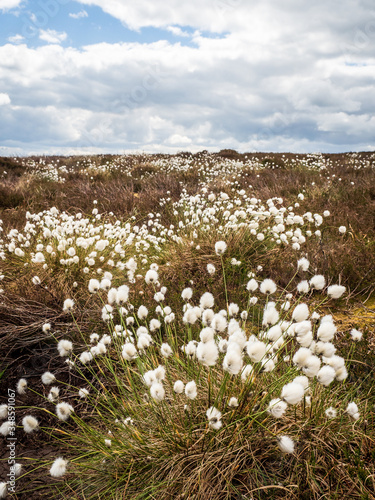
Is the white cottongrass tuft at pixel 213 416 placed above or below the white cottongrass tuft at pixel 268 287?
below

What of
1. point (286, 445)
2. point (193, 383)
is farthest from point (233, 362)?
point (286, 445)

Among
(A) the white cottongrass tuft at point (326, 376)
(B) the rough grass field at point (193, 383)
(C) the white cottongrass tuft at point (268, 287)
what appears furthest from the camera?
(C) the white cottongrass tuft at point (268, 287)

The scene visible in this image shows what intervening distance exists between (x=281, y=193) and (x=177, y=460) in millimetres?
8399

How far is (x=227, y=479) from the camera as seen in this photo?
1590 mm

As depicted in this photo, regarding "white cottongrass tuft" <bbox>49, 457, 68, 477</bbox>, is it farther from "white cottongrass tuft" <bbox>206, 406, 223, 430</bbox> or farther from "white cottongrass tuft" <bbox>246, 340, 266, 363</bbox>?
"white cottongrass tuft" <bbox>246, 340, 266, 363</bbox>

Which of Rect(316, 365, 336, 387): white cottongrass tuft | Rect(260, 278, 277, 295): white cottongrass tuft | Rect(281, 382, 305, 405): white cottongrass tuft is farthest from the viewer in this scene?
Rect(260, 278, 277, 295): white cottongrass tuft

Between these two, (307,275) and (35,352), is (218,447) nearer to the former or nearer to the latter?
(35,352)

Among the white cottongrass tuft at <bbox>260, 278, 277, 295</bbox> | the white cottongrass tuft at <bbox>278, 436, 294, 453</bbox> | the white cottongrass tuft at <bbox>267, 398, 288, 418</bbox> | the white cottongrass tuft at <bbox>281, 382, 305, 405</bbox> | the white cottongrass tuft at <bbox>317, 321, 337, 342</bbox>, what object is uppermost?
the white cottongrass tuft at <bbox>260, 278, 277, 295</bbox>

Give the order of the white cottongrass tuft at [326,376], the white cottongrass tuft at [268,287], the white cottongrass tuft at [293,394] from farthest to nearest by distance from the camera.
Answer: the white cottongrass tuft at [268,287]
the white cottongrass tuft at [326,376]
the white cottongrass tuft at [293,394]

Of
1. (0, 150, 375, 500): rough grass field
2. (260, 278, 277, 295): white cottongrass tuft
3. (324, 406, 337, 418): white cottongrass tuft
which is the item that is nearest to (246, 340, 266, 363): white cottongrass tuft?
(0, 150, 375, 500): rough grass field

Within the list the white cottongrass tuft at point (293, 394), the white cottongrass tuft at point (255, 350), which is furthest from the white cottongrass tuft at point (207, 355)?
the white cottongrass tuft at point (293, 394)

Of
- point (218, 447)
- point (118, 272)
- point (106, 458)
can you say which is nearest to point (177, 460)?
point (218, 447)

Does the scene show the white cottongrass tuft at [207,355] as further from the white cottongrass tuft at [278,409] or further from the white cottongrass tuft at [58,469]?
the white cottongrass tuft at [58,469]

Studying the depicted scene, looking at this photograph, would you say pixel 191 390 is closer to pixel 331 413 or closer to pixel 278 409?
pixel 278 409
